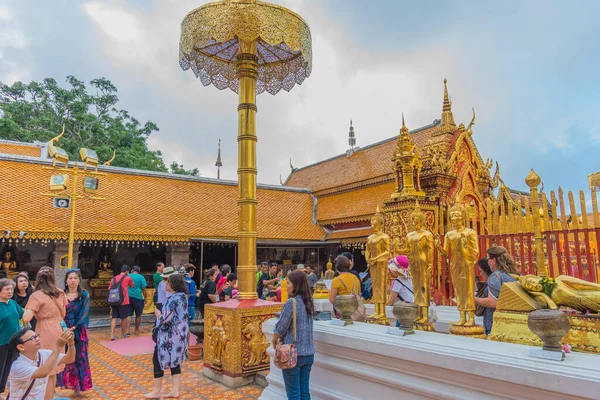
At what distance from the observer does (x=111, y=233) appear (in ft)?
38.2

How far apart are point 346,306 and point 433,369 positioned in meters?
1.11

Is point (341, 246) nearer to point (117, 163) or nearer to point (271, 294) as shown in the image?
point (271, 294)

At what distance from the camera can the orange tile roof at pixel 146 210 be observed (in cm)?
1139

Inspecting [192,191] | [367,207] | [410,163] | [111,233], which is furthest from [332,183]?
[410,163]

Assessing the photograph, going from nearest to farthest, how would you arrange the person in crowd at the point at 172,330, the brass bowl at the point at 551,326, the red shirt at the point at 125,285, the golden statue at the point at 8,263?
the brass bowl at the point at 551,326 → the person in crowd at the point at 172,330 → the red shirt at the point at 125,285 → the golden statue at the point at 8,263

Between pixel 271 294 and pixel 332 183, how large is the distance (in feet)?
36.5

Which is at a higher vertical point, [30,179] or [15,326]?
[30,179]

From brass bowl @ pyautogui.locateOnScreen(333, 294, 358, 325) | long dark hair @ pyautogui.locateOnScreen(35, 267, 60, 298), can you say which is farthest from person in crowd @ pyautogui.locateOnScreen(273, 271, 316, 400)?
long dark hair @ pyautogui.locateOnScreen(35, 267, 60, 298)

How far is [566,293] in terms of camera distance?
269 cm

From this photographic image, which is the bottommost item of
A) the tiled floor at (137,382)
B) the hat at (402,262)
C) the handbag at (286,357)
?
the tiled floor at (137,382)

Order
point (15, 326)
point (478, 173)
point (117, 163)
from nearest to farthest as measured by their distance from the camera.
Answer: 1. point (15, 326)
2. point (478, 173)
3. point (117, 163)

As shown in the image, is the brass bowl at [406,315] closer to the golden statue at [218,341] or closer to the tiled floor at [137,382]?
the tiled floor at [137,382]

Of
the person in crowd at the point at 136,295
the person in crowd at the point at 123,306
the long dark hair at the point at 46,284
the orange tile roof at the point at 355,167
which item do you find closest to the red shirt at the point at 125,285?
the person in crowd at the point at 123,306

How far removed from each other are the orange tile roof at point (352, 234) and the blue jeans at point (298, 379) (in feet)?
37.1
